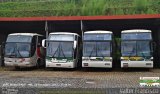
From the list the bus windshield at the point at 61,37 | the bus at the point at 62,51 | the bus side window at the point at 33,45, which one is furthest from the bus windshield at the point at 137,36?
the bus side window at the point at 33,45

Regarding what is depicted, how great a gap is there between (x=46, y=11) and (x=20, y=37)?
11.9 meters

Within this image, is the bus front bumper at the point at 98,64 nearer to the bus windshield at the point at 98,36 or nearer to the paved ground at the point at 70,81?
the bus windshield at the point at 98,36

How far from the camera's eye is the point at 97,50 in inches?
987

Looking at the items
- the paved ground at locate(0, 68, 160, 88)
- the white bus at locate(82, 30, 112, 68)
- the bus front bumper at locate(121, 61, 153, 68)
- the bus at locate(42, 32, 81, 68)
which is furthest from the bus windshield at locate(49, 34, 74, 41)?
the bus front bumper at locate(121, 61, 153, 68)

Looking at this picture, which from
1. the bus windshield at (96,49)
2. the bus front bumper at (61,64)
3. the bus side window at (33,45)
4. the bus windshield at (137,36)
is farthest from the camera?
the bus side window at (33,45)

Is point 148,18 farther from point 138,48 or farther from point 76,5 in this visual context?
point 76,5

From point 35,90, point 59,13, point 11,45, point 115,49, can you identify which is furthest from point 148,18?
point 35,90

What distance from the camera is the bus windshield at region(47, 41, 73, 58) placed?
25500 mm

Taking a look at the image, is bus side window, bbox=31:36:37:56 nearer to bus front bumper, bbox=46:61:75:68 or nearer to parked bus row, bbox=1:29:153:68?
parked bus row, bbox=1:29:153:68

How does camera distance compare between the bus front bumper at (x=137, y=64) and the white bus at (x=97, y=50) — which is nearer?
the bus front bumper at (x=137, y=64)

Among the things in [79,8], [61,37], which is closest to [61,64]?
[61,37]

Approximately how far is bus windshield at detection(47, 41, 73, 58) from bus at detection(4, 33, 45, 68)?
5.50 ft

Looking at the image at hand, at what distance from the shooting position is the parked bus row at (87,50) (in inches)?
968

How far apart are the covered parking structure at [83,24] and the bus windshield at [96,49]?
3.52 metres
